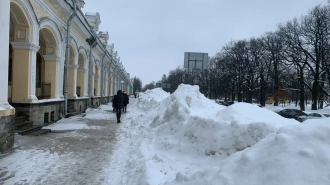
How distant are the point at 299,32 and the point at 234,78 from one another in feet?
54.6

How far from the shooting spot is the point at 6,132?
21.6ft

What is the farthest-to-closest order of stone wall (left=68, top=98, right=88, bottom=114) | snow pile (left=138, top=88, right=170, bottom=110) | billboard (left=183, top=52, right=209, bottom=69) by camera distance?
snow pile (left=138, top=88, right=170, bottom=110)
stone wall (left=68, top=98, right=88, bottom=114)
billboard (left=183, top=52, right=209, bottom=69)

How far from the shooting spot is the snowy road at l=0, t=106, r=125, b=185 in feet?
16.2

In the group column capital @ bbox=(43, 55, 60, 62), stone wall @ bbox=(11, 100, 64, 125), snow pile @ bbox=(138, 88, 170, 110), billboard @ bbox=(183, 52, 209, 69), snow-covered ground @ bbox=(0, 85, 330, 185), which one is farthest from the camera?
snow pile @ bbox=(138, 88, 170, 110)

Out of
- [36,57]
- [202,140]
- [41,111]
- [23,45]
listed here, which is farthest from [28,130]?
[202,140]

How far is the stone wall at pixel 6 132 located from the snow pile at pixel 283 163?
5.00 meters

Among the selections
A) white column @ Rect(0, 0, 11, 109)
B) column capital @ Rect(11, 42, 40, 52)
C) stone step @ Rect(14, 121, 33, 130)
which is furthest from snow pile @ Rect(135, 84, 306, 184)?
column capital @ Rect(11, 42, 40, 52)

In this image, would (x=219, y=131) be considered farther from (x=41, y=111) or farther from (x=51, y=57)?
(x=51, y=57)

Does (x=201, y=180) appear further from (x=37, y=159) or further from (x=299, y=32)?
(x=299, y=32)

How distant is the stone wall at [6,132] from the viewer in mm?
6383

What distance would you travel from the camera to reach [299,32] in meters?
30.6

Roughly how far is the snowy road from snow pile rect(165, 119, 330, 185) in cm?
256

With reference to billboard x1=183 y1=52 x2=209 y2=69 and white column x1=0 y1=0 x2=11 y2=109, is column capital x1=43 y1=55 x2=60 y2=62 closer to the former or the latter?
white column x1=0 y1=0 x2=11 y2=109

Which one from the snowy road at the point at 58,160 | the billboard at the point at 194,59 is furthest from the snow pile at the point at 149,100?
the snowy road at the point at 58,160
